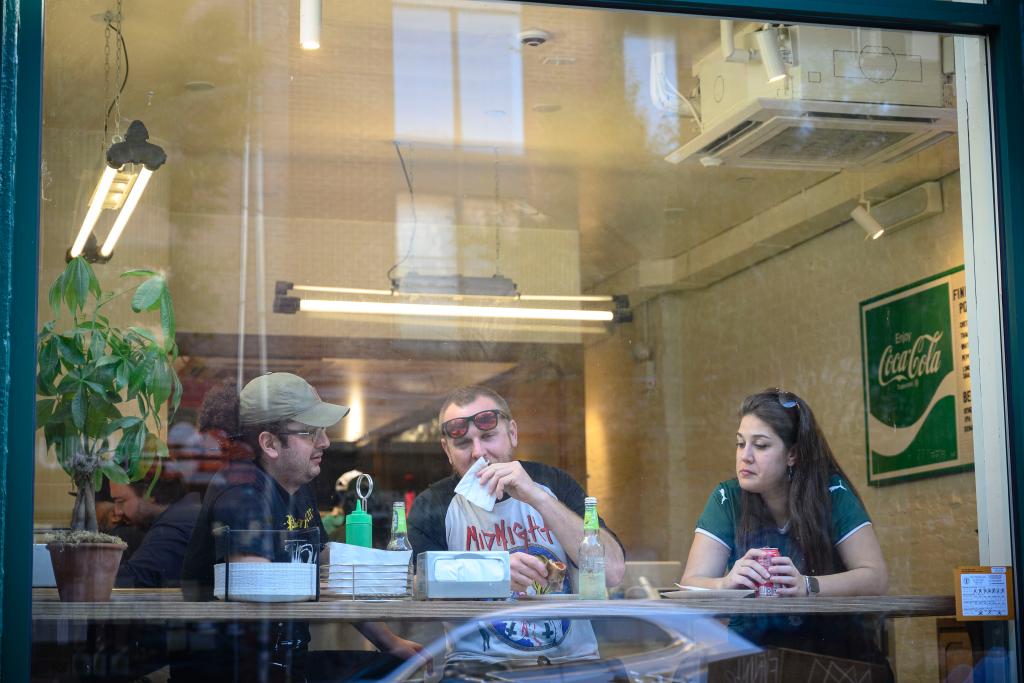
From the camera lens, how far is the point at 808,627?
94.6 inches

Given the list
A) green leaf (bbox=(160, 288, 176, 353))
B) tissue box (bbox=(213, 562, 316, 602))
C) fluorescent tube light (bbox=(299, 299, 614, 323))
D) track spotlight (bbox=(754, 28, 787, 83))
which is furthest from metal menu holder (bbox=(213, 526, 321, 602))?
fluorescent tube light (bbox=(299, 299, 614, 323))

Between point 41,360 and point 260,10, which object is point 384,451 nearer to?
point 260,10

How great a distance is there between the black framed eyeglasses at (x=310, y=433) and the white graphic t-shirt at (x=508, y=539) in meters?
0.27

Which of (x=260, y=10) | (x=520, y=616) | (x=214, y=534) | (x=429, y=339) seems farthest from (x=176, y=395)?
(x=429, y=339)

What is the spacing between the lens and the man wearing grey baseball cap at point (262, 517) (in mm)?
2127

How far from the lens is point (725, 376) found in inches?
280

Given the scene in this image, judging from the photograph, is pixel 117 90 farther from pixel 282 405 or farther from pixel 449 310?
pixel 449 310

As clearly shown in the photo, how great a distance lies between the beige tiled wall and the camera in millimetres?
5462

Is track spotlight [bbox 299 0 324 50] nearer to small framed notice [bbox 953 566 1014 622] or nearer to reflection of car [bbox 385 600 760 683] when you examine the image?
reflection of car [bbox 385 600 760 683]

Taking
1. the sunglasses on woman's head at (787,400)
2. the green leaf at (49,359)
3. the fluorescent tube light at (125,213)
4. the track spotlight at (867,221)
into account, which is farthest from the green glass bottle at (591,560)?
the track spotlight at (867,221)

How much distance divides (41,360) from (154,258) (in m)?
4.06

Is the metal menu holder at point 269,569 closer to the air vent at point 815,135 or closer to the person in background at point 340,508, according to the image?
the person in background at point 340,508

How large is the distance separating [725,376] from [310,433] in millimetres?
4686

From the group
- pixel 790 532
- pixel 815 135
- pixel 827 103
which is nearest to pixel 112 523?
pixel 790 532
